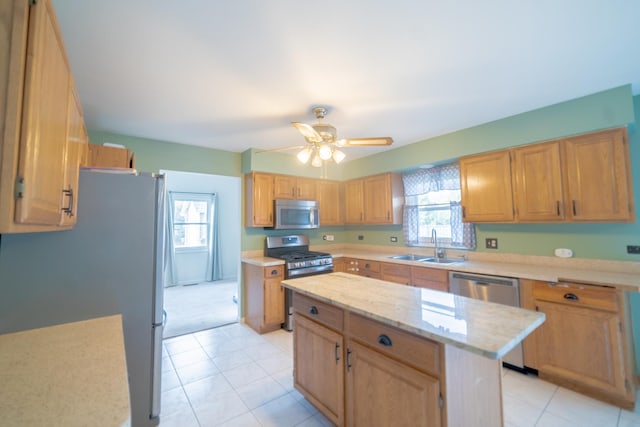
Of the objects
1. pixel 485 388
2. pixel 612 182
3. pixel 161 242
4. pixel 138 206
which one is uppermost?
pixel 612 182

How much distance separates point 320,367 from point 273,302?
1710mm

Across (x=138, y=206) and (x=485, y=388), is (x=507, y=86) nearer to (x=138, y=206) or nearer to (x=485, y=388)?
(x=485, y=388)

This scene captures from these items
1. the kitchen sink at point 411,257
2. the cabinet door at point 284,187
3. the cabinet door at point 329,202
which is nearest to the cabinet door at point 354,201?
the cabinet door at point 329,202

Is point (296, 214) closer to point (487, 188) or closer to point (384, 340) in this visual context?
point (487, 188)

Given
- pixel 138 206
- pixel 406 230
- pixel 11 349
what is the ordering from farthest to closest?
pixel 406 230
pixel 138 206
pixel 11 349

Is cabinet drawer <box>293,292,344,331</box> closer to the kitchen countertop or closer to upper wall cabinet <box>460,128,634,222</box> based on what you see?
the kitchen countertop

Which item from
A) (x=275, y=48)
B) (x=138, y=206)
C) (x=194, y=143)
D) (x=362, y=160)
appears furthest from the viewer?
(x=362, y=160)

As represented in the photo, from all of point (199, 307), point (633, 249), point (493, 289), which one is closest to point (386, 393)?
point (493, 289)

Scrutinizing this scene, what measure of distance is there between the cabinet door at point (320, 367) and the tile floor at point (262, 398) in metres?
0.19

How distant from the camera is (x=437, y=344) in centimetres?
119

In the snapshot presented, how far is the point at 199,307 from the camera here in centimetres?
464

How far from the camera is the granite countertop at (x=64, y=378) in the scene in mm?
757

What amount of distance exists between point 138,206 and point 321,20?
1.65 meters

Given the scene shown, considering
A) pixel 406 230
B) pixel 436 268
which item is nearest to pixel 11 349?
pixel 436 268
